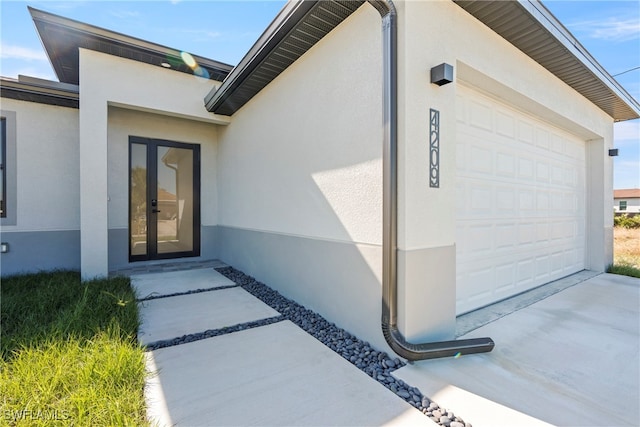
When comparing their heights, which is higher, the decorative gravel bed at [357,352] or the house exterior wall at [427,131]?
the house exterior wall at [427,131]

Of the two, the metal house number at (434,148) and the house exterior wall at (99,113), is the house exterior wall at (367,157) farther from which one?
the house exterior wall at (99,113)

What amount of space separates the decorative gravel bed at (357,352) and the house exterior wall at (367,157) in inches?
5.2

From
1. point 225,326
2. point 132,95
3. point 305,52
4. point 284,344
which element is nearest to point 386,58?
point 305,52

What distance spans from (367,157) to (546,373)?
2.38 metres

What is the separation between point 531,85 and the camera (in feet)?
13.1

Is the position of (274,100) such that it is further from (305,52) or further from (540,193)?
(540,193)

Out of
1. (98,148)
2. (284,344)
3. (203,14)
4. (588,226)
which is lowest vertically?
(284,344)

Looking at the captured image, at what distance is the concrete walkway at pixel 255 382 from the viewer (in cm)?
191

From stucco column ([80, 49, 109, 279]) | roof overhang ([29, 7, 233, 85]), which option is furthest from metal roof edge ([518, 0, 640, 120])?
stucco column ([80, 49, 109, 279])

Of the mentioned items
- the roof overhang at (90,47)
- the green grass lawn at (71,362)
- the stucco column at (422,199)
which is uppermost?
the roof overhang at (90,47)

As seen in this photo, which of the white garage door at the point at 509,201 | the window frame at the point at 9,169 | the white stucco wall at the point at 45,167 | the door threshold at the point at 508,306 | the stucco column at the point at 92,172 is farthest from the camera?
the white stucco wall at the point at 45,167

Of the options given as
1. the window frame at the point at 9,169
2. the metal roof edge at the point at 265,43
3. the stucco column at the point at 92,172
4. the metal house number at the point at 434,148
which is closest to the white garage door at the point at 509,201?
the metal house number at the point at 434,148

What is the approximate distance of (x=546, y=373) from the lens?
2385mm

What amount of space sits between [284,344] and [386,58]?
2.86 meters
